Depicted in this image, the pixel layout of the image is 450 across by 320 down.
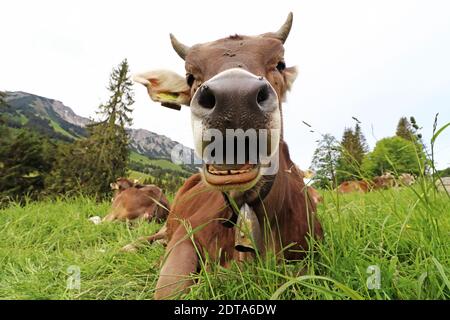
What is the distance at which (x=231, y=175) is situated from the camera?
2.08 metres

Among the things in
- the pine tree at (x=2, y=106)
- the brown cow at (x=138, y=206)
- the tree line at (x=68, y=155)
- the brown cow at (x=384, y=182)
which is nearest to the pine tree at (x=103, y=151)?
the tree line at (x=68, y=155)

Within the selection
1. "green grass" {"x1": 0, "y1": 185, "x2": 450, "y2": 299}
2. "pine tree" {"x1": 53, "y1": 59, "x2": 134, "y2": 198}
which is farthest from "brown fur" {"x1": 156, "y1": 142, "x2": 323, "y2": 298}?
"pine tree" {"x1": 53, "y1": 59, "x2": 134, "y2": 198}

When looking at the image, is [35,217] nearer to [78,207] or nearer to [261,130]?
[78,207]

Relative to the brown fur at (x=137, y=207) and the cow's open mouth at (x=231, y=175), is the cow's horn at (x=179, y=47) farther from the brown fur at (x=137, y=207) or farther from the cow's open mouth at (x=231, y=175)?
the brown fur at (x=137, y=207)

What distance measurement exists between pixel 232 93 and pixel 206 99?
0.54 feet

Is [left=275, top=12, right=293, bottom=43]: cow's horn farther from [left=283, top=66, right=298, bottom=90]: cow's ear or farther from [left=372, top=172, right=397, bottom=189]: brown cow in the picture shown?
[left=372, top=172, right=397, bottom=189]: brown cow

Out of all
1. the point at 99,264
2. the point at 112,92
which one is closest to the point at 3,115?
the point at 112,92

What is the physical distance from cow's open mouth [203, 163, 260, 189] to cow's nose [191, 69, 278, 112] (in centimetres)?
30

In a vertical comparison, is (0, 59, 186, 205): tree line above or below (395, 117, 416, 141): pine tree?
above

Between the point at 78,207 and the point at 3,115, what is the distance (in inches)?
1566

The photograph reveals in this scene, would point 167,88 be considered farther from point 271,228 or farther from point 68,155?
point 68,155

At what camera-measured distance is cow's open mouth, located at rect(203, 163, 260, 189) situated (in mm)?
2064

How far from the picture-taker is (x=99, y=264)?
140 inches

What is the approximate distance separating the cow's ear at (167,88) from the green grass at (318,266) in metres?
1.32
